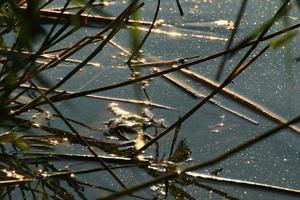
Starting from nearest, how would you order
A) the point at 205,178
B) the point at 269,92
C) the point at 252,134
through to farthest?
the point at 205,178 < the point at 252,134 < the point at 269,92

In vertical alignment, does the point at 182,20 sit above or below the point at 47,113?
above

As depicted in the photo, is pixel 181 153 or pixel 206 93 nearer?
pixel 181 153

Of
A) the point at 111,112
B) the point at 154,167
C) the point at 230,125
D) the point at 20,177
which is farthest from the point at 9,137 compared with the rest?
the point at 230,125

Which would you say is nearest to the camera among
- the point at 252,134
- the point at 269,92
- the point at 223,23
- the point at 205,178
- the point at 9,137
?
the point at 9,137

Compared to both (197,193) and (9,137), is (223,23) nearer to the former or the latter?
(197,193)

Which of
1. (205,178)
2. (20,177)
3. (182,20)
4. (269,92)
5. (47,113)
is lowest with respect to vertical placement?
(20,177)

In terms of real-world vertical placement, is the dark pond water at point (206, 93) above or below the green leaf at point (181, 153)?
above

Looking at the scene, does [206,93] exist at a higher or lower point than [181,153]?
higher

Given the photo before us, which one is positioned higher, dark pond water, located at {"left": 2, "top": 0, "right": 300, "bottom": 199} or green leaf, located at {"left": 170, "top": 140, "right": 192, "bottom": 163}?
dark pond water, located at {"left": 2, "top": 0, "right": 300, "bottom": 199}
